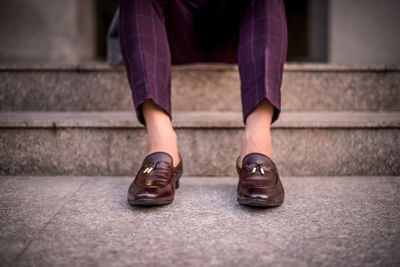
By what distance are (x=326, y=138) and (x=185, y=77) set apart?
0.60 meters

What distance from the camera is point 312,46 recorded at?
2.46 m

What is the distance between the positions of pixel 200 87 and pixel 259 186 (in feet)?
2.08

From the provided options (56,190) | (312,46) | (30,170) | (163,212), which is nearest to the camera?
(163,212)

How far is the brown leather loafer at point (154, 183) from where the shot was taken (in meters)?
0.70

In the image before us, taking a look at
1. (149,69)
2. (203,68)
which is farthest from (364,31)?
(149,69)

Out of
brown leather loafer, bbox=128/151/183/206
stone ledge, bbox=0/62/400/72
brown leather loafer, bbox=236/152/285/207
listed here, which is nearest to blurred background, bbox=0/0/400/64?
stone ledge, bbox=0/62/400/72

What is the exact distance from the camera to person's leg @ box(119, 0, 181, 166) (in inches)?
31.5

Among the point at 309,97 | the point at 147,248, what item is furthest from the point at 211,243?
the point at 309,97

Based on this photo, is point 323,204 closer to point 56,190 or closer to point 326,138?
point 326,138

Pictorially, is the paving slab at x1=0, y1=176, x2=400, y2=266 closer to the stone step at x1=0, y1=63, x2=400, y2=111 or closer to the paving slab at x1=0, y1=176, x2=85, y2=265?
the paving slab at x1=0, y1=176, x2=85, y2=265

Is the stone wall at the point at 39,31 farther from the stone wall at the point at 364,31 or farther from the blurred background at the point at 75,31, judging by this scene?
the stone wall at the point at 364,31

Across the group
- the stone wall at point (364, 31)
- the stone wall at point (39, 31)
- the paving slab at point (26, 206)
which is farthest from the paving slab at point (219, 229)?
the stone wall at point (39, 31)

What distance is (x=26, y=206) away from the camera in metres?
0.72

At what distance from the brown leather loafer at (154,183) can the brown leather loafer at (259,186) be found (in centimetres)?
18
